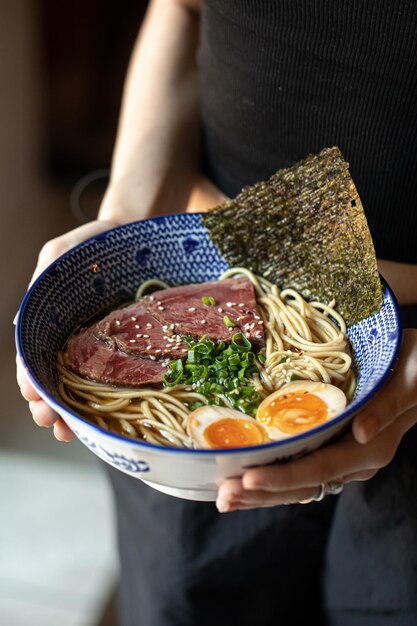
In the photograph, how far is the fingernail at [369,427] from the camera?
3.59ft

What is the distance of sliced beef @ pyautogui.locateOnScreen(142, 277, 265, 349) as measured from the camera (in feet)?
4.65

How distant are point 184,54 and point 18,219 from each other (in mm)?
2196

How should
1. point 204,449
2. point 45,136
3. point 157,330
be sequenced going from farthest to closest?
1. point 45,136
2. point 157,330
3. point 204,449

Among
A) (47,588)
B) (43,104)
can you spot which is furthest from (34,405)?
(43,104)

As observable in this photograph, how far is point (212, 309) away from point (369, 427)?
469 millimetres

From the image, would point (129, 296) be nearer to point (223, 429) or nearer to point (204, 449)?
point (223, 429)

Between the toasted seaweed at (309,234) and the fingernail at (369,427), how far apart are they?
0.28 meters

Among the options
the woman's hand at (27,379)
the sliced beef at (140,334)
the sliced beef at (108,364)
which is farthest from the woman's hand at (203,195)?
the sliced beef at (108,364)

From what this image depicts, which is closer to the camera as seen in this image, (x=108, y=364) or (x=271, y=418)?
(x=271, y=418)

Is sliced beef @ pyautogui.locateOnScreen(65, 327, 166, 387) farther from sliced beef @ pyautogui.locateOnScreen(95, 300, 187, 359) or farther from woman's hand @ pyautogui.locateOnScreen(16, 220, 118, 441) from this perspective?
woman's hand @ pyautogui.locateOnScreen(16, 220, 118, 441)

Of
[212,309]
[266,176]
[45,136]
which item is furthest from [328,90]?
[45,136]

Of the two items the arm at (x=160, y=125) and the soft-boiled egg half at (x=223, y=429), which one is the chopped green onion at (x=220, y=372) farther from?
the arm at (x=160, y=125)

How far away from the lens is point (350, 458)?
1138mm

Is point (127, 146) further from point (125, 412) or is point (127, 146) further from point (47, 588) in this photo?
point (47, 588)
